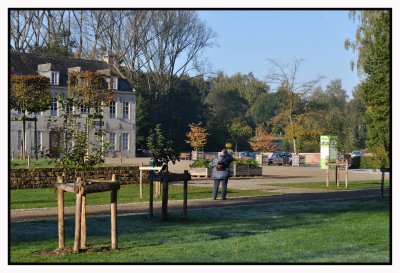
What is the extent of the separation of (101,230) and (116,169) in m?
12.8

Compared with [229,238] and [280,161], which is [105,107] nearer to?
[280,161]

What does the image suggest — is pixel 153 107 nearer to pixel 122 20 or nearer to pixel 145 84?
pixel 145 84

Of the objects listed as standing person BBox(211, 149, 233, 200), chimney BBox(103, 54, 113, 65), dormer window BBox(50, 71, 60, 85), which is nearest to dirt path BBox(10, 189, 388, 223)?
standing person BBox(211, 149, 233, 200)

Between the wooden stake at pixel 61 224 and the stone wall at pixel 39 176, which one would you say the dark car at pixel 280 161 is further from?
the wooden stake at pixel 61 224

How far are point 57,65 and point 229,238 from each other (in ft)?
157

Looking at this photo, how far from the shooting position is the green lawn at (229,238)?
9.36 meters

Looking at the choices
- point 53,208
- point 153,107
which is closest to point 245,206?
point 53,208

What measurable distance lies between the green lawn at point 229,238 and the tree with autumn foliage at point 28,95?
2370 centimetres

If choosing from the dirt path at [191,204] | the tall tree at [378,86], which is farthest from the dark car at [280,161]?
the tall tree at [378,86]

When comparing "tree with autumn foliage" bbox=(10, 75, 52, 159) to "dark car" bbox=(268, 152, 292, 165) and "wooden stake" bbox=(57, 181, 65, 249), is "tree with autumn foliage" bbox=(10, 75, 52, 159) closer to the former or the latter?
"dark car" bbox=(268, 152, 292, 165)

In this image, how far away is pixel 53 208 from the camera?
639 inches

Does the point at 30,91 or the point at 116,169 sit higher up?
the point at 30,91

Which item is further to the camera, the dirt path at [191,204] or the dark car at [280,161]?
the dark car at [280,161]

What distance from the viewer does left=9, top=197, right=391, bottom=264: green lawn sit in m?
9.36
